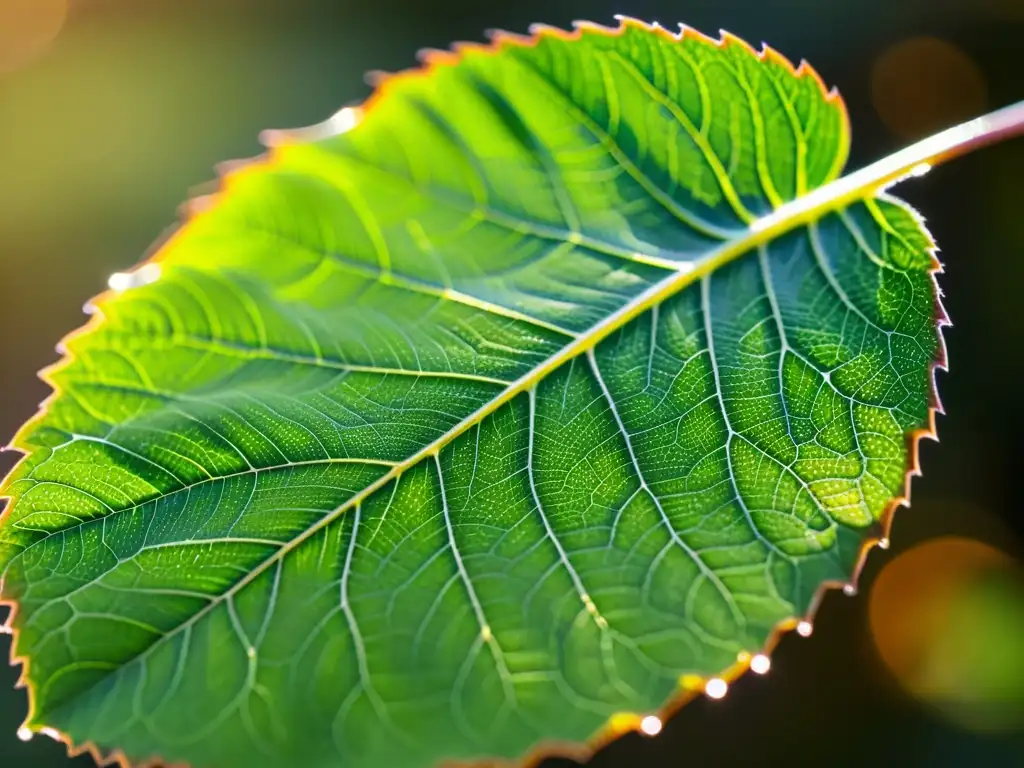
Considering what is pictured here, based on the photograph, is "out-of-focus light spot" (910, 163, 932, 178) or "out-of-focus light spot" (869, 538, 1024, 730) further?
"out-of-focus light spot" (869, 538, 1024, 730)

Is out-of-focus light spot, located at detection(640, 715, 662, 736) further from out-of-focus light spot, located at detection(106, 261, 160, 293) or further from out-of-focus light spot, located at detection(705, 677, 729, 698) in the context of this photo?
out-of-focus light spot, located at detection(106, 261, 160, 293)

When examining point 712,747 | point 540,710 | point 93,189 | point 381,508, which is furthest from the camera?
point 93,189

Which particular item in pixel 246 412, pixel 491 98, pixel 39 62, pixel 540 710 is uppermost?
pixel 39 62

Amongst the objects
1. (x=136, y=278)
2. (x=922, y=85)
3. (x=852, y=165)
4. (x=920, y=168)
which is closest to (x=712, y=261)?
(x=920, y=168)

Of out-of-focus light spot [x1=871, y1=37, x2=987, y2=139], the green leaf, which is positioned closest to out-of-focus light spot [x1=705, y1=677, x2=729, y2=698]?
the green leaf

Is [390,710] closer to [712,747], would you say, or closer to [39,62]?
[712,747]

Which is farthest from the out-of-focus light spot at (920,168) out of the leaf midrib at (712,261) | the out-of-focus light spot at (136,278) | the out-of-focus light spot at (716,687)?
the out-of-focus light spot at (136,278)

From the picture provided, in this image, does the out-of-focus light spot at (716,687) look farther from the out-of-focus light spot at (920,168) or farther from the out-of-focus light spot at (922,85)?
the out-of-focus light spot at (922,85)

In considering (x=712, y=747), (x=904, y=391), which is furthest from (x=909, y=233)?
(x=712, y=747)
